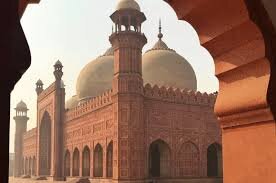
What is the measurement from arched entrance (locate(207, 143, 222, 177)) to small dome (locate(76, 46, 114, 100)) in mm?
8014

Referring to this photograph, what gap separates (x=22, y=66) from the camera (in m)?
0.90

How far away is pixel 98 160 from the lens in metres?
17.6

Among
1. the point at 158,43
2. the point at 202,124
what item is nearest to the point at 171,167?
the point at 202,124

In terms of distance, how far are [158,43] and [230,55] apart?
22.2 m

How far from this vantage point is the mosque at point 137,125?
14.5 metres

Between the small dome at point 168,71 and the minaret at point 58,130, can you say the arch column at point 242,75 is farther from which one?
the minaret at point 58,130

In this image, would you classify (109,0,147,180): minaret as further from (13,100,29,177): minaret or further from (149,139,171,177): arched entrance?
(13,100,29,177): minaret

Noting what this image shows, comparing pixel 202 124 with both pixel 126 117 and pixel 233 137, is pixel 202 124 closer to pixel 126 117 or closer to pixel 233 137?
pixel 126 117

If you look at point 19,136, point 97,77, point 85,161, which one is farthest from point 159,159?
point 19,136

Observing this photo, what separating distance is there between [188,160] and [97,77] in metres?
9.52

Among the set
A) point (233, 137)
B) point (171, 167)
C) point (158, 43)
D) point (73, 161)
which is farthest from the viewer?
point (158, 43)

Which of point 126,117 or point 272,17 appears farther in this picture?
point 126,117

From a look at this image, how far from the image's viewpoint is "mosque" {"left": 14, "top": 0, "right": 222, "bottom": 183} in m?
14.5

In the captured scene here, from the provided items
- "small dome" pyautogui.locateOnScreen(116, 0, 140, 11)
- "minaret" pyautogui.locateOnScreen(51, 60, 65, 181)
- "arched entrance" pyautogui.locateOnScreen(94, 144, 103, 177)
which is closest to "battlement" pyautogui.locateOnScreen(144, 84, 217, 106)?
"small dome" pyautogui.locateOnScreen(116, 0, 140, 11)
